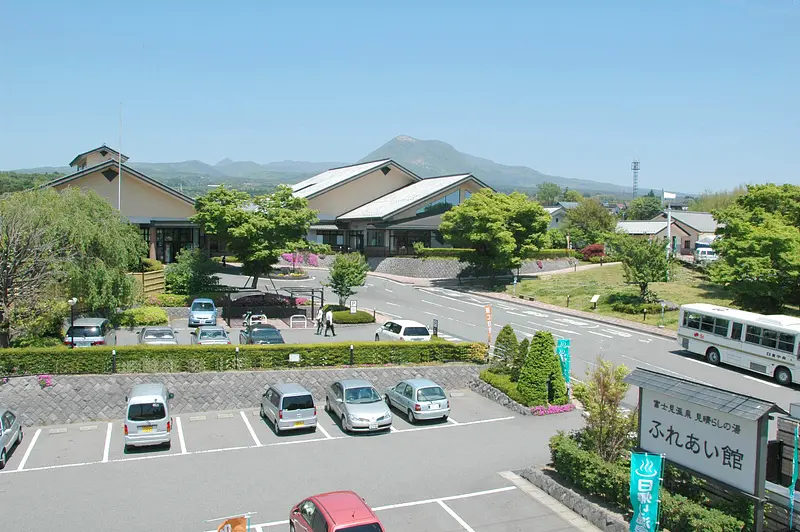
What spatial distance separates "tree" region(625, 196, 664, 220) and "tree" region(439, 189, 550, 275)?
91.7 meters

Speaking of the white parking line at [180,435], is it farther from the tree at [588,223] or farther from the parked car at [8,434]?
the tree at [588,223]

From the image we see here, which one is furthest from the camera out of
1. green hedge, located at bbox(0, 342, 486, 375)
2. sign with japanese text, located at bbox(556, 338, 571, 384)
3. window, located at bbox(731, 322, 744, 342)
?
window, located at bbox(731, 322, 744, 342)

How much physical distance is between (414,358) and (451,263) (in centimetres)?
3469

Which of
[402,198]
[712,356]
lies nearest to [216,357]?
[712,356]

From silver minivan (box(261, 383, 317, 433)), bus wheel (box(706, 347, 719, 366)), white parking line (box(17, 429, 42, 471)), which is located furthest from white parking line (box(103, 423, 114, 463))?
bus wheel (box(706, 347, 719, 366))

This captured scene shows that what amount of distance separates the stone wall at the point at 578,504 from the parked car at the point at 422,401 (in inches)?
195

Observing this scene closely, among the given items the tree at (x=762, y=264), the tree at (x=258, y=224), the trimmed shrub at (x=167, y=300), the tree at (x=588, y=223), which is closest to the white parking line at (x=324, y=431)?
the tree at (x=258, y=224)

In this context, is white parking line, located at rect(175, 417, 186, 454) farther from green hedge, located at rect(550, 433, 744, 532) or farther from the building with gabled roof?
the building with gabled roof

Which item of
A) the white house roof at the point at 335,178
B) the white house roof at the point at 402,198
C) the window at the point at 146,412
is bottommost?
the window at the point at 146,412

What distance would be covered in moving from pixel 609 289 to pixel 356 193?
37011 mm

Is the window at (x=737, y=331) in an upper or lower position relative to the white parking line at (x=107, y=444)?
upper

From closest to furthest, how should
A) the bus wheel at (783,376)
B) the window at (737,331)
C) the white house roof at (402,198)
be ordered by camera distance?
1. the bus wheel at (783,376)
2. the window at (737,331)
3. the white house roof at (402,198)

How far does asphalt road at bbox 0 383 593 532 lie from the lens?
15.2m

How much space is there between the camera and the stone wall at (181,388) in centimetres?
2208
